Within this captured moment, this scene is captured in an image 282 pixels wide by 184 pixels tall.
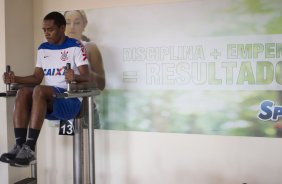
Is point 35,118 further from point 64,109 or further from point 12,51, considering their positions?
point 12,51

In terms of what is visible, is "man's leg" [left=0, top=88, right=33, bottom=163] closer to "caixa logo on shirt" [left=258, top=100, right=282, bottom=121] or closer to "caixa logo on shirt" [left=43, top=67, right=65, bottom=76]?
"caixa logo on shirt" [left=43, top=67, right=65, bottom=76]

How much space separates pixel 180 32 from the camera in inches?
116

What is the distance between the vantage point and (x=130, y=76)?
3.12 m

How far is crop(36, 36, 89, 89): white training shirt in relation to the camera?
107 inches

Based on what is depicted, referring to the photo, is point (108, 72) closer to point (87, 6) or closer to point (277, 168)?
point (87, 6)

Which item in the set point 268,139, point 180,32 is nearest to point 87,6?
point 180,32

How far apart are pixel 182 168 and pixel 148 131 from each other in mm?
461

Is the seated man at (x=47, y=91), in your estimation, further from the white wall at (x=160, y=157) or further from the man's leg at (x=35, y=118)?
the white wall at (x=160, y=157)

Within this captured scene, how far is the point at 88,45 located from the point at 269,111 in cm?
178

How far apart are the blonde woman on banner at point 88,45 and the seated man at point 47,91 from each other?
1.47 ft

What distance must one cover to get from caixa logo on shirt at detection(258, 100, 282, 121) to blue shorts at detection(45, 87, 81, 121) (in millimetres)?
1517

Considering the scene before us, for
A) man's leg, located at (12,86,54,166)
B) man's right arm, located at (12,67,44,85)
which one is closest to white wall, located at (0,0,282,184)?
man's right arm, located at (12,67,44,85)

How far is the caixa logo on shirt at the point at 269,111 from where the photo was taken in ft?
8.86

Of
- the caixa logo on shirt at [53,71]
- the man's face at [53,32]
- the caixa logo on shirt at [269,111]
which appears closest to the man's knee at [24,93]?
the caixa logo on shirt at [53,71]
